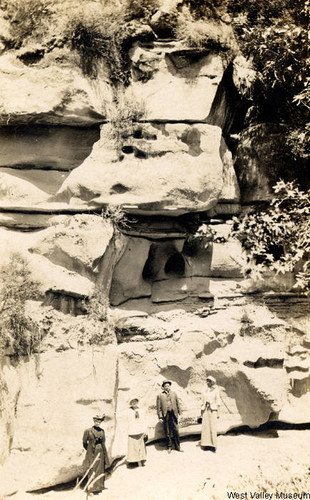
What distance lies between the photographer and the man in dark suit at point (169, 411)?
26.7ft

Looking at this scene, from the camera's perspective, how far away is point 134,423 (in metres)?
7.84

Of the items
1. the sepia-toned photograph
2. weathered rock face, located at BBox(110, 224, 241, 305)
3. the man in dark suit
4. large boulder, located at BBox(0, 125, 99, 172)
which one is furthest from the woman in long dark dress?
large boulder, located at BBox(0, 125, 99, 172)

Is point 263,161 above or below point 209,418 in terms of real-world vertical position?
above

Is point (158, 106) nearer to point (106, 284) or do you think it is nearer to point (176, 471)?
A: point (106, 284)

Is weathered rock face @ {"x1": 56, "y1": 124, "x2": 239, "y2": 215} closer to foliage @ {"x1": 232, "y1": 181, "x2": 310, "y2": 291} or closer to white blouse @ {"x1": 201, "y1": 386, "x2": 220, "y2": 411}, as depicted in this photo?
foliage @ {"x1": 232, "y1": 181, "x2": 310, "y2": 291}

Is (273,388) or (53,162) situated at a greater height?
(53,162)

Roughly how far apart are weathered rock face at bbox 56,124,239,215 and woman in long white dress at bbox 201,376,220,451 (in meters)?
3.21

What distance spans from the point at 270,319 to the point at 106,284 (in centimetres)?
334

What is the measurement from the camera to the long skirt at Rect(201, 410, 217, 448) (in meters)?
8.22

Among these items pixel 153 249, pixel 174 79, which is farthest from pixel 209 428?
pixel 174 79

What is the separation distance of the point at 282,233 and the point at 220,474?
4.46 metres

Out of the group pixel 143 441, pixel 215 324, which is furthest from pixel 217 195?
pixel 143 441

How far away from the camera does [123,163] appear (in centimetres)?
836

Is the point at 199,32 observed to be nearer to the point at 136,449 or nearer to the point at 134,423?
the point at 134,423
